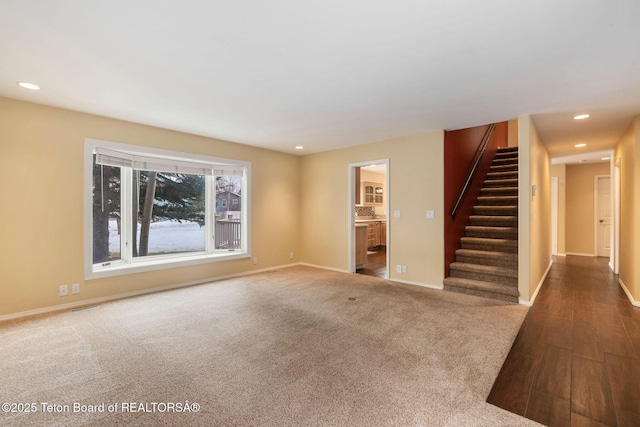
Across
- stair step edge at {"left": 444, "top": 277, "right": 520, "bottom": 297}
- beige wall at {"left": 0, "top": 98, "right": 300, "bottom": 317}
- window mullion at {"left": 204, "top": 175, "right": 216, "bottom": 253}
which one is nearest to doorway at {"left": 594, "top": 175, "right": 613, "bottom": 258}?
stair step edge at {"left": 444, "top": 277, "right": 520, "bottom": 297}

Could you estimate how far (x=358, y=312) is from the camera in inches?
135

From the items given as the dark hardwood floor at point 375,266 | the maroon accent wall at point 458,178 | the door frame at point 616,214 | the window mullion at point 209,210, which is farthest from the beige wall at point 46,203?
the door frame at point 616,214

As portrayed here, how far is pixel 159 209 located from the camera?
15.0ft

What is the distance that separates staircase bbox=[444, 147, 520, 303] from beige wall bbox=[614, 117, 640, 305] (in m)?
1.30

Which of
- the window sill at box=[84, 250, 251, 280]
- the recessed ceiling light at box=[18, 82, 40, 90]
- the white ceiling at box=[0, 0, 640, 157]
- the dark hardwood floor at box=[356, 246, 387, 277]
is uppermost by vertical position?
the recessed ceiling light at box=[18, 82, 40, 90]

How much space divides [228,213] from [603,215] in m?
9.12

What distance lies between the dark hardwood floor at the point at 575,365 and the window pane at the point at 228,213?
4.52m

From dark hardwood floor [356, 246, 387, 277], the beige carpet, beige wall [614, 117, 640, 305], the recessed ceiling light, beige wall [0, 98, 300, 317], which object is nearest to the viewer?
the beige carpet

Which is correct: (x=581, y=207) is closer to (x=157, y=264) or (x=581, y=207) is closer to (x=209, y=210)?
(x=209, y=210)

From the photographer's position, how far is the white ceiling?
1.78 metres

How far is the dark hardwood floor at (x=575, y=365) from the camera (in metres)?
1.79

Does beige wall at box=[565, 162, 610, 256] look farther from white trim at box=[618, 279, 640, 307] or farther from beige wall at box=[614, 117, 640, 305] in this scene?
beige wall at box=[614, 117, 640, 305]

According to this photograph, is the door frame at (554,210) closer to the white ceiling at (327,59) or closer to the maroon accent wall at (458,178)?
the maroon accent wall at (458,178)

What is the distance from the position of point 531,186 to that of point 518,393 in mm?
2807
